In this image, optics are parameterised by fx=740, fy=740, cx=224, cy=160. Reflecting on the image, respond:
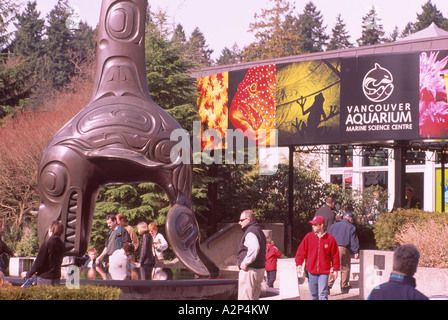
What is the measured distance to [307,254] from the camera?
39.3ft

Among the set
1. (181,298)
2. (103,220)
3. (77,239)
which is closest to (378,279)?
(181,298)

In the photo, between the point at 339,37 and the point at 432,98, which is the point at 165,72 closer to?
the point at 432,98

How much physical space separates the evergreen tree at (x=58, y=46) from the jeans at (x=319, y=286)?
194 ft

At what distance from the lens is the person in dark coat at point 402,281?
6.01 meters

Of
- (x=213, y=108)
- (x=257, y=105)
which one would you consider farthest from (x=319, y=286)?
(x=213, y=108)

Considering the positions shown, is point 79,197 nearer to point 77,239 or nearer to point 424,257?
point 77,239

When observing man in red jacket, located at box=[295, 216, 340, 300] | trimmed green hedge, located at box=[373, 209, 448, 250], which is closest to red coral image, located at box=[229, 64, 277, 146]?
trimmed green hedge, located at box=[373, 209, 448, 250]

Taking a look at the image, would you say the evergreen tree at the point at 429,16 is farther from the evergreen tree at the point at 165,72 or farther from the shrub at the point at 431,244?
the shrub at the point at 431,244

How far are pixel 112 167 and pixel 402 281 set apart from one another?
8.63 metres

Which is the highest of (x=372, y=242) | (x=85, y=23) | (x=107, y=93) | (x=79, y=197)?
(x=85, y=23)

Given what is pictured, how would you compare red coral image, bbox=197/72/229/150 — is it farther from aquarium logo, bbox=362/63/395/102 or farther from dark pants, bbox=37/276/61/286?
dark pants, bbox=37/276/61/286

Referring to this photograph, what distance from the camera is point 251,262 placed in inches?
441
